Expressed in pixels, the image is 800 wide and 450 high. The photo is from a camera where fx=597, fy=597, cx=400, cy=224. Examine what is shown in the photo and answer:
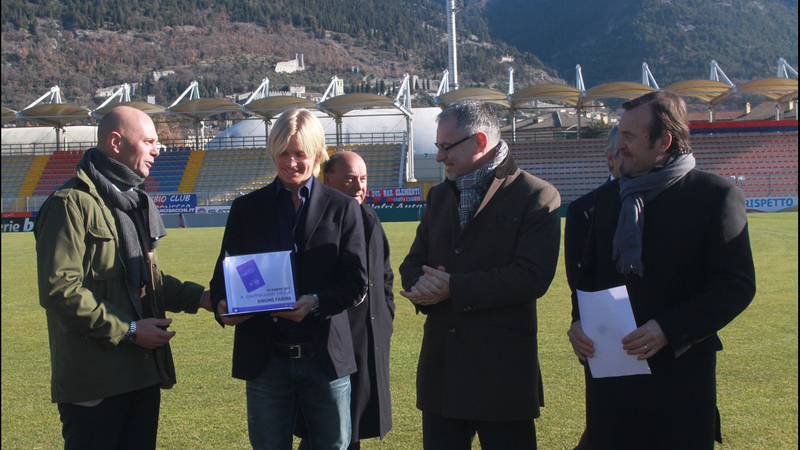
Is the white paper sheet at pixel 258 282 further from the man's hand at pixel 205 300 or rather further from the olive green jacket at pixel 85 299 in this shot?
the man's hand at pixel 205 300

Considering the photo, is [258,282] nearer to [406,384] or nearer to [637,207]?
[637,207]

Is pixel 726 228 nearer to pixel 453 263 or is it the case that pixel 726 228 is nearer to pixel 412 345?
pixel 453 263

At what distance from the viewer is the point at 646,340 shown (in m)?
2.20

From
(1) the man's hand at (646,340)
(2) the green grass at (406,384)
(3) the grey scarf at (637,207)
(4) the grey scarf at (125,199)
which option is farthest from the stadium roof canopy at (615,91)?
(4) the grey scarf at (125,199)

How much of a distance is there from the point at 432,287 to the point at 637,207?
0.87 meters

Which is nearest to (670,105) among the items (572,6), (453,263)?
(453,263)

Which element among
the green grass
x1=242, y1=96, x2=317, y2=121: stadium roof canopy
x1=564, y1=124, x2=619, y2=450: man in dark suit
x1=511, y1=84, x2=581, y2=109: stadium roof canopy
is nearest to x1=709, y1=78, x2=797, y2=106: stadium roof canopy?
x1=511, y1=84, x2=581, y2=109: stadium roof canopy

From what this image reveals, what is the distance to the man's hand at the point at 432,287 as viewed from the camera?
2506 millimetres

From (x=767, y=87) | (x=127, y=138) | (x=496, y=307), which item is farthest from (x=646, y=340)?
(x=767, y=87)

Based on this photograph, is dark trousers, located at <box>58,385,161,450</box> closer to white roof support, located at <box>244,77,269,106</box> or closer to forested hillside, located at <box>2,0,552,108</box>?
white roof support, located at <box>244,77,269,106</box>

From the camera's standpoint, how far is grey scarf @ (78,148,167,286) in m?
2.56

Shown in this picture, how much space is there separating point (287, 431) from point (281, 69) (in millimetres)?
135435

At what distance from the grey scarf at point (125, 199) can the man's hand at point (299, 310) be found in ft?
2.37

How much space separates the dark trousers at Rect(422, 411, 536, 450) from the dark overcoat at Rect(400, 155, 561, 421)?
6 cm
